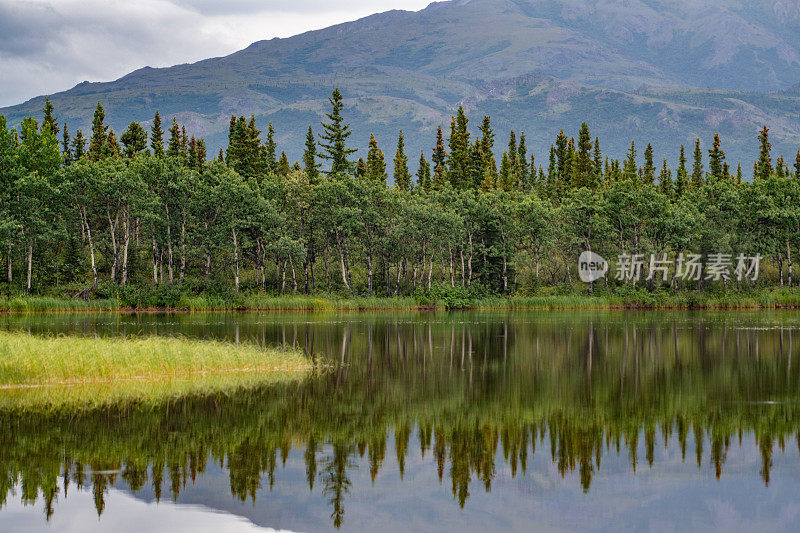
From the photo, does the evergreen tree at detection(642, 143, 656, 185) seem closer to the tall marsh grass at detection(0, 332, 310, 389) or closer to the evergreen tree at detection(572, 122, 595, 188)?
the evergreen tree at detection(572, 122, 595, 188)

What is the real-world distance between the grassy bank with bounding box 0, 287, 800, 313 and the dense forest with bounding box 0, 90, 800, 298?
194 cm

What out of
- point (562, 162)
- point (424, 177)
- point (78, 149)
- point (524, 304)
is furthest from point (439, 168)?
point (78, 149)

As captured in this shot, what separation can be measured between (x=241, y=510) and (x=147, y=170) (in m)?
83.0

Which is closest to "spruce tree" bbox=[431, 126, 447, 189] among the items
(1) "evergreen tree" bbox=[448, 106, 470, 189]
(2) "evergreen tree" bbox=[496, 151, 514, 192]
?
(1) "evergreen tree" bbox=[448, 106, 470, 189]

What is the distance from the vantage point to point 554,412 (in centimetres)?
2503

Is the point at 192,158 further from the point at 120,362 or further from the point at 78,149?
the point at 120,362

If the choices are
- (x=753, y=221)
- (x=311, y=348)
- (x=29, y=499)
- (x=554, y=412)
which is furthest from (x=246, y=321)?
(x=753, y=221)

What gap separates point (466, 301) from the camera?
98.2 m

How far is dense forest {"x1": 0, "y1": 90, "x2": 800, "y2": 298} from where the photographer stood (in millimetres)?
91062

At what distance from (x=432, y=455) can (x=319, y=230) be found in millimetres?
81551

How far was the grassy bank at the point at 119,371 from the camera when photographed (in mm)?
27344

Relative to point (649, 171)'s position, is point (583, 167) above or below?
below

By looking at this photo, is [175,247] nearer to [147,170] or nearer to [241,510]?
[147,170]

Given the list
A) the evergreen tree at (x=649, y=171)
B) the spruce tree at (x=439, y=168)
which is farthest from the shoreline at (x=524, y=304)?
the evergreen tree at (x=649, y=171)
